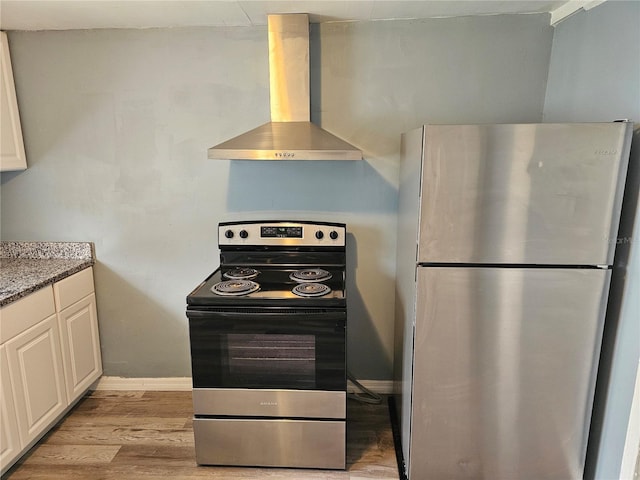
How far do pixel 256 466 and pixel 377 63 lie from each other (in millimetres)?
2162

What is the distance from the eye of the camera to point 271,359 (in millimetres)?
1928

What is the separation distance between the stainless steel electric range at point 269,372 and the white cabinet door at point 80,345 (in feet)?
2.95

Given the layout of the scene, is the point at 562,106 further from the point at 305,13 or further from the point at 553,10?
the point at 305,13

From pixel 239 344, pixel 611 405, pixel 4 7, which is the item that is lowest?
pixel 611 405

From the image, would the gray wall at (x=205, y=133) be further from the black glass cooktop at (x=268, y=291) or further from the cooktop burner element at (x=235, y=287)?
the cooktop burner element at (x=235, y=287)

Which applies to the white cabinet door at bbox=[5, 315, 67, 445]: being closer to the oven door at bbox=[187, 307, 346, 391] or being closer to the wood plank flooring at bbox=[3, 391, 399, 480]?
the wood plank flooring at bbox=[3, 391, 399, 480]

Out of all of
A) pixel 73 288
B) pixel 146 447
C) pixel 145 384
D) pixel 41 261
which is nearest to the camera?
pixel 146 447

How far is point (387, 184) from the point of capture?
2348mm

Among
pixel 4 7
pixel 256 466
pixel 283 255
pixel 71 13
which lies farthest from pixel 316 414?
pixel 4 7

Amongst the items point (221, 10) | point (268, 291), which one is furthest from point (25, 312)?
point (221, 10)

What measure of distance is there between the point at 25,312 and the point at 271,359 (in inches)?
47.1

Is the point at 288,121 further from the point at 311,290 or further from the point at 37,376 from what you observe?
the point at 37,376

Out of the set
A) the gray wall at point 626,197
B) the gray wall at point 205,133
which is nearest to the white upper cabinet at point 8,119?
the gray wall at point 205,133

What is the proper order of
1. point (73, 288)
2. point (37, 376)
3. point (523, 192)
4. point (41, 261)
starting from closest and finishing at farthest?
point (523, 192)
point (37, 376)
point (73, 288)
point (41, 261)
